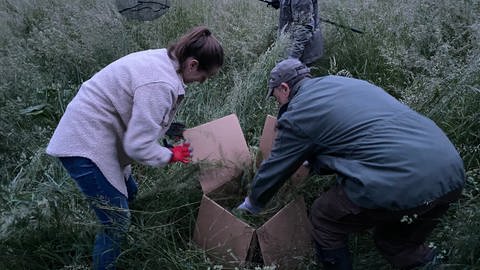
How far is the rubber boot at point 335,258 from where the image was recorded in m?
2.15

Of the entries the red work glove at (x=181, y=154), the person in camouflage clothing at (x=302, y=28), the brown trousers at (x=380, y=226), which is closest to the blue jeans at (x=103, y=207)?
the red work glove at (x=181, y=154)

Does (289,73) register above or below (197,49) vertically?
below

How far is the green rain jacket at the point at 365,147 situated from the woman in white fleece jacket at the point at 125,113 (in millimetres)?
458

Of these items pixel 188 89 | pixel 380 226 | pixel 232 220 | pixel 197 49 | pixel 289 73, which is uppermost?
pixel 197 49

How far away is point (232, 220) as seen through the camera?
93.3 inches

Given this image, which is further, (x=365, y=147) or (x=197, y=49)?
(x=197, y=49)

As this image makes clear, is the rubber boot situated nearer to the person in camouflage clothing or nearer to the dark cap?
the dark cap

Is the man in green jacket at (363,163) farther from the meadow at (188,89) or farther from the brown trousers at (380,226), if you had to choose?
the meadow at (188,89)

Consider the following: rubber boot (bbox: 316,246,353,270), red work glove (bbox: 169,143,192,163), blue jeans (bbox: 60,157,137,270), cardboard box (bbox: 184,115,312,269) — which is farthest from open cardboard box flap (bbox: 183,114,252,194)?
rubber boot (bbox: 316,246,353,270)

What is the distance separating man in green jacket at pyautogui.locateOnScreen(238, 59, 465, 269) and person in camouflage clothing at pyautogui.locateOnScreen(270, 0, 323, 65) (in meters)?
1.92

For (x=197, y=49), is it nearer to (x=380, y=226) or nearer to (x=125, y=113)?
(x=125, y=113)

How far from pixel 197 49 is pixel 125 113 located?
1.37 feet

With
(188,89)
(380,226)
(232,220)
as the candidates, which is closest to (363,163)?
(380,226)

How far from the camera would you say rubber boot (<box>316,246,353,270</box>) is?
2154 mm
